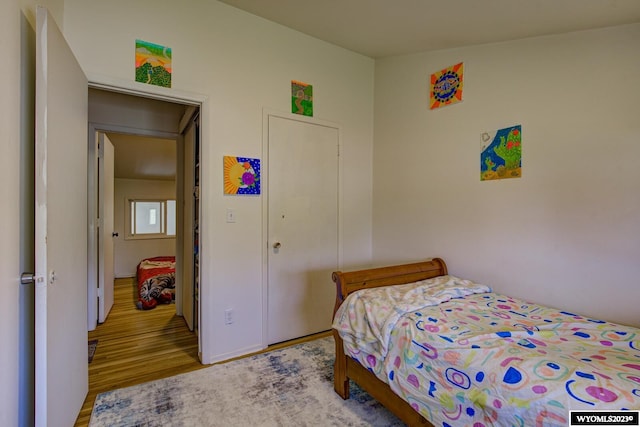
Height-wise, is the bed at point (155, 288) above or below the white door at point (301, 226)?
below

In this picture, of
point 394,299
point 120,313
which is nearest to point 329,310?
point 394,299

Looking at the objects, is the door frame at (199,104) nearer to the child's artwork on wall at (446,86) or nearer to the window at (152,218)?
the child's artwork on wall at (446,86)

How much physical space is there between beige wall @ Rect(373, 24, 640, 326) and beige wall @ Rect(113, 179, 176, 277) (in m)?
5.45

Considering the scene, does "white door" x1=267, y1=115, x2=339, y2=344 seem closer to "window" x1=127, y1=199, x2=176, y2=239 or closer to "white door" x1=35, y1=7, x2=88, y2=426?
"white door" x1=35, y1=7, x2=88, y2=426

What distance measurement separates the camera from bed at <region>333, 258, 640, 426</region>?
103 cm

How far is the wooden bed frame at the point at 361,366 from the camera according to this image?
60.0 inches

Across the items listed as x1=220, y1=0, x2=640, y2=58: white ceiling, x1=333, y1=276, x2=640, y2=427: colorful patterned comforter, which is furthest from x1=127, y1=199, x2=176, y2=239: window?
x1=333, y1=276, x2=640, y2=427: colorful patterned comforter

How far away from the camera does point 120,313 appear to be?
3.57 m

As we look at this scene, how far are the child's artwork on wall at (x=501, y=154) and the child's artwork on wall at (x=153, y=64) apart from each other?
238 cm

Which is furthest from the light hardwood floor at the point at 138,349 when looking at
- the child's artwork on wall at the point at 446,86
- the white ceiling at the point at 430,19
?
the white ceiling at the point at 430,19

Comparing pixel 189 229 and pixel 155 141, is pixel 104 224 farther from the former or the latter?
pixel 155 141

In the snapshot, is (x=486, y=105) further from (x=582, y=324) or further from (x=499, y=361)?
(x=499, y=361)

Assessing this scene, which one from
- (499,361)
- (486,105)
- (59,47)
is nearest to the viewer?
(499,361)

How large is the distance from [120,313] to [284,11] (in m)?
3.66
